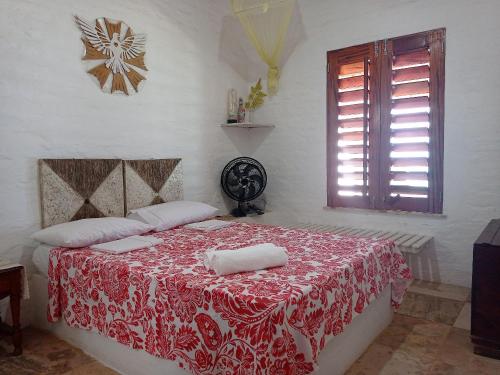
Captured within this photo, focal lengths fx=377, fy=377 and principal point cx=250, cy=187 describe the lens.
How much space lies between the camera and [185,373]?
1786 mm

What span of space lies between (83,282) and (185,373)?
93 cm

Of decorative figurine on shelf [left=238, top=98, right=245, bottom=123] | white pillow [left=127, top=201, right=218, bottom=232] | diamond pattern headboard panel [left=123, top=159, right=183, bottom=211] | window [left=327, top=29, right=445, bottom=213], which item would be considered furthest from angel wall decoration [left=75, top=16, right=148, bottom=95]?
window [left=327, top=29, right=445, bottom=213]

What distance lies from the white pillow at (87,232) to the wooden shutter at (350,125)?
2245 millimetres

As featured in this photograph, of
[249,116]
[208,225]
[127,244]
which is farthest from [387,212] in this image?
[127,244]

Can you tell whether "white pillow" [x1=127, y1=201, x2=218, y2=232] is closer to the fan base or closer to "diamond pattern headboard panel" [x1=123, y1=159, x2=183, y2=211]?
"diamond pattern headboard panel" [x1=123, y1=159, x2=183, y2=211]

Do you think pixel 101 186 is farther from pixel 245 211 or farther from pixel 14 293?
pixel 245 211

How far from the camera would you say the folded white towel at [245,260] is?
194 cm

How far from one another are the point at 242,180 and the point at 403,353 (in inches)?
96.0

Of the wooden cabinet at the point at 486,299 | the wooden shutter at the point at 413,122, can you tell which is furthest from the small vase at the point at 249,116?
the wooden cabinet at the point at 486,299

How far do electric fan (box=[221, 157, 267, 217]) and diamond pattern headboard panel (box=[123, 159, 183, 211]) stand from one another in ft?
1.89

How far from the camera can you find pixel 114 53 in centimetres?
329

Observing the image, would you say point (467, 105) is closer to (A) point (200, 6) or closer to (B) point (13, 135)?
(A) point (200, 6)

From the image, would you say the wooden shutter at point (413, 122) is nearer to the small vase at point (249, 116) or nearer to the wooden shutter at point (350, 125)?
the wooden shutter at point (350, 125)

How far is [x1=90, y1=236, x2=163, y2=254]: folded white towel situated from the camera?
243 centimetres
